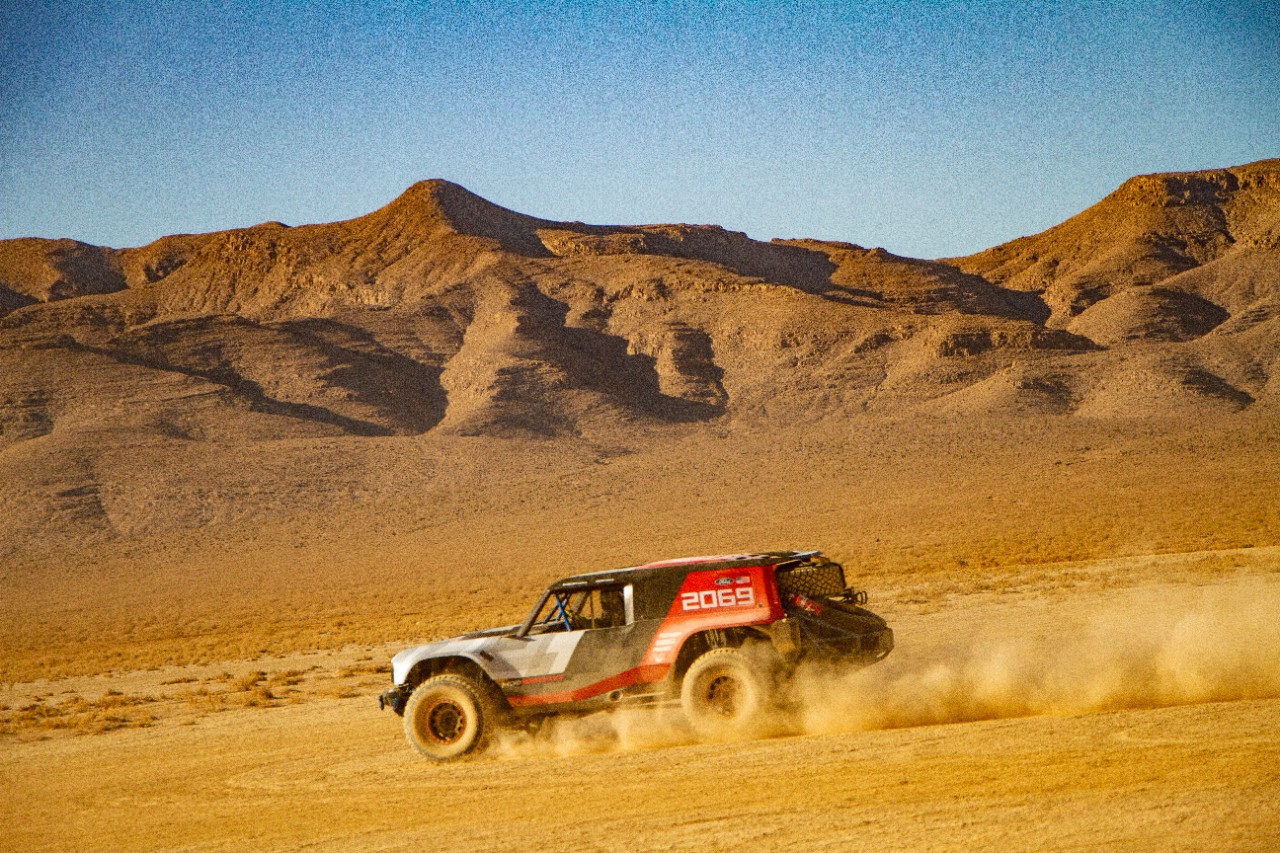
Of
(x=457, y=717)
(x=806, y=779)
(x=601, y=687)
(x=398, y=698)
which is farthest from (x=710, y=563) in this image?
(x=398, y=698)

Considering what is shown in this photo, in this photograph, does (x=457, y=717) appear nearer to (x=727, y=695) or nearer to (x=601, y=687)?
(x=601, y=687)

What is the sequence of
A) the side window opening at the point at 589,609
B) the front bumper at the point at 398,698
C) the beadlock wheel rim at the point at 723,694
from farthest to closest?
1. the front bumper at the point at 398,698
2. the side window opening at the point at 589,609
3. the beadlock wheel rim at the point at 723,694

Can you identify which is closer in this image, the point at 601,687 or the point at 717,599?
the point at 717,599

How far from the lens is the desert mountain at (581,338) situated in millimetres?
80188

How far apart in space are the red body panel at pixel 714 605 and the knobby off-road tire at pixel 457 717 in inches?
64.0

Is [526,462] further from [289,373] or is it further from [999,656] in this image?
[999,656]

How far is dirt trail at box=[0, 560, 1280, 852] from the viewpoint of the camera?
27.7 feet

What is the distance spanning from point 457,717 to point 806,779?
13.1ft

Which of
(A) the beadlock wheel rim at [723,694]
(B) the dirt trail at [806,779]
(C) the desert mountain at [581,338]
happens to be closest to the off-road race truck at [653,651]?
(A) the beadlock wheel rim at [723,694]

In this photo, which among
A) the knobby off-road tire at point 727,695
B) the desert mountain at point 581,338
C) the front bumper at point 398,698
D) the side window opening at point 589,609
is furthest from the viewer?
the desert mountain at point 581,338

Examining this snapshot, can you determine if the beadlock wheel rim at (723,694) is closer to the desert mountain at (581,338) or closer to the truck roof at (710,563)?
the truck roof at (710,563)

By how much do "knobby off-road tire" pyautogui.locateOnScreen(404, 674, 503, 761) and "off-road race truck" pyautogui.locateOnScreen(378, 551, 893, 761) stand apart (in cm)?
1

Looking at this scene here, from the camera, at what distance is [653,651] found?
12.4 meters

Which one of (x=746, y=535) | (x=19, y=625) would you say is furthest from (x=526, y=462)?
(x=19, y=625)
